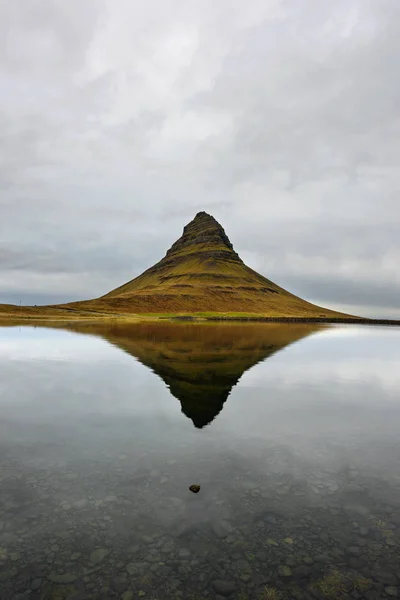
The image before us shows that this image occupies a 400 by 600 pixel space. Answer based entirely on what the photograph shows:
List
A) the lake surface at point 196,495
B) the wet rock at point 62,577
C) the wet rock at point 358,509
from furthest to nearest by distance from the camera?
1. the wet rock at point 358,509
2. the lake surface at point 196,495
3. the wet rock at point 62,577

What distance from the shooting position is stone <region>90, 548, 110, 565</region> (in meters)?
7.26

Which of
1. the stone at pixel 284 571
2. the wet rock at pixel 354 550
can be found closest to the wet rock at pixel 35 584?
the stone at pixel 284 571

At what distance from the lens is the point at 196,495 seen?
32.4 ft

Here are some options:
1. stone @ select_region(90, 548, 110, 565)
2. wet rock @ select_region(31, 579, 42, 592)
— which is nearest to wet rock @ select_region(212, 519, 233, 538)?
stone @ select_region(90, 548, 110, 565)

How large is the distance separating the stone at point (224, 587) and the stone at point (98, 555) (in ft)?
7.54

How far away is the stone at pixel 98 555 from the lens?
7.26 m

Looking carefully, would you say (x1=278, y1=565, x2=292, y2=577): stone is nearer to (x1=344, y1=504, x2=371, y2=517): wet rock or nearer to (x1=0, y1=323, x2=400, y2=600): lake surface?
(x1=0, y1=323, x2=400, y2=600): lake surface

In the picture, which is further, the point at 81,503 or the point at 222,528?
the point at 81,503

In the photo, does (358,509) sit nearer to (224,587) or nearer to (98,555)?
(224,587)

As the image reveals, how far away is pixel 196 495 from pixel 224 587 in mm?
3234

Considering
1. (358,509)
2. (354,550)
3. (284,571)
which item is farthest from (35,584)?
(358,509)

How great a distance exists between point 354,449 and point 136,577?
986cm

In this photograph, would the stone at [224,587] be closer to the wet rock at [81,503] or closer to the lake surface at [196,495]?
the lake surface at [196,495]

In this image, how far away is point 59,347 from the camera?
4203 cm
